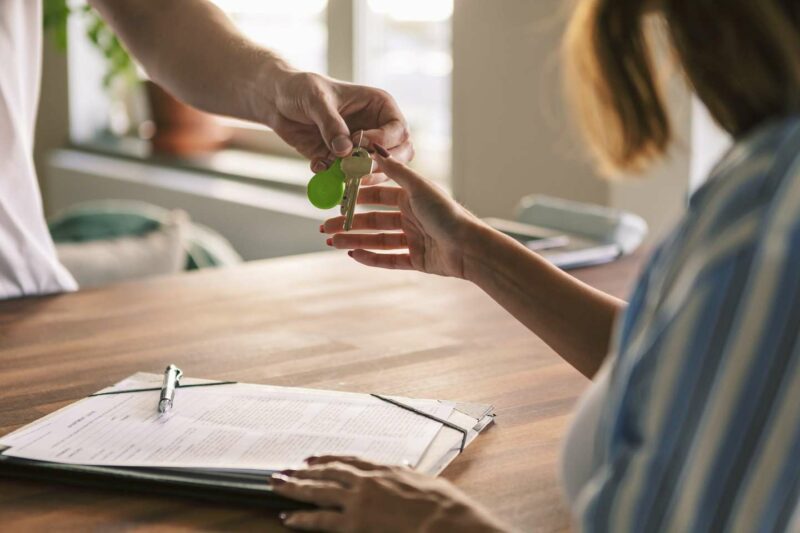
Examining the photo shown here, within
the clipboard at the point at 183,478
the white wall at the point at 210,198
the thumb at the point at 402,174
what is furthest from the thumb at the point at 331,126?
the white wall at the point at 210,198

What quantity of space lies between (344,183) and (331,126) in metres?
0.08

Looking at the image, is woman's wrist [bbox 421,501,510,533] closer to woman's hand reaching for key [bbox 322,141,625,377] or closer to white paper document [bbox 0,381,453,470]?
white paper document [bbox 0,381,453,470]

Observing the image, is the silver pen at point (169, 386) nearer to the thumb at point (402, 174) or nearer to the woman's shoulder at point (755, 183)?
the thumb at point (402, 174)

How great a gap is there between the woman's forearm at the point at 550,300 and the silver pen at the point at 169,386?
1.28ft

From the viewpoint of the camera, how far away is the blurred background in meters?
2.71

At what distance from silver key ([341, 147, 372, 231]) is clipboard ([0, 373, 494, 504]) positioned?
418 millimetres

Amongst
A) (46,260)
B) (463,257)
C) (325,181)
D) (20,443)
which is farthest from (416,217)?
(46,260)

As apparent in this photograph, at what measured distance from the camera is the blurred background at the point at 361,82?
271 cm

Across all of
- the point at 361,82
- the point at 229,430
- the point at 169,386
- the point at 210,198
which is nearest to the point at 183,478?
the point at 229,430

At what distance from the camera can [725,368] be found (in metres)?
0.68

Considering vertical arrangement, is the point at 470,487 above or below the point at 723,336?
below

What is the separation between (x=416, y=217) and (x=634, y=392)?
0.65 m

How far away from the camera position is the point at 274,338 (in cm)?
158

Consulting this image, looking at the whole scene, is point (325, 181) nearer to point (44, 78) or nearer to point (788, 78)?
point (788, 78)
